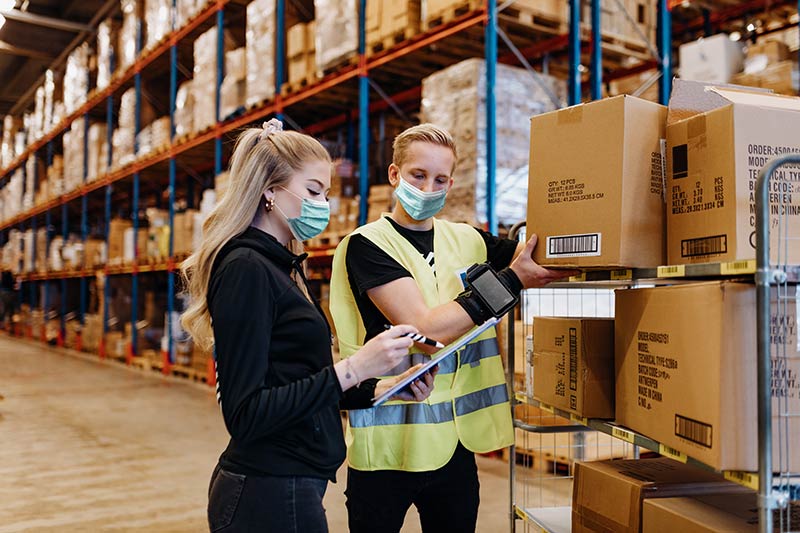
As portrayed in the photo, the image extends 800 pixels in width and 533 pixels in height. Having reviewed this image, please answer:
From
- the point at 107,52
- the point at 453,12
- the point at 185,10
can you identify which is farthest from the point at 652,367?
the point at 107,52

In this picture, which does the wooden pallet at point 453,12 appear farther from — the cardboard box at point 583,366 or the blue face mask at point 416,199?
the cardboard box at point 583,366

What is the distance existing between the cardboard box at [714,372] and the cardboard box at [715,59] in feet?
13.8

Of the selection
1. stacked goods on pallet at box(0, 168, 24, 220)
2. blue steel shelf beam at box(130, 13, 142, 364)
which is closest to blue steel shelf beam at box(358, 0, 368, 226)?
blue steel shelf beam at box(130, 13, 142, 364)

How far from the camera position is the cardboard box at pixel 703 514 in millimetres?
1854

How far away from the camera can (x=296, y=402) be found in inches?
61.1

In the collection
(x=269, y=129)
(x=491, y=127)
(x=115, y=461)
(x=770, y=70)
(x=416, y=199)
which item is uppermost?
(x=770, y=70)

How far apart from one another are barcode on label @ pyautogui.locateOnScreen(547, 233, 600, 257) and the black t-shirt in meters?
0.42

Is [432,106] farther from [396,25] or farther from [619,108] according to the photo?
[619,108]

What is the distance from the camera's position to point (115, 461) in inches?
212

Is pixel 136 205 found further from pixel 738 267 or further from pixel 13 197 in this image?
pixel 738 267

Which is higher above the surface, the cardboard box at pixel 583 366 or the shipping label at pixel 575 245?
the shipping label at pixel 575 245

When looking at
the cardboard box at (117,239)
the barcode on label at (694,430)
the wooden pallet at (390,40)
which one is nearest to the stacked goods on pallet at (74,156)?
the cardboard box at (117,239)

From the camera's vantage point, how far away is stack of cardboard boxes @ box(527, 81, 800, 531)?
154 cm

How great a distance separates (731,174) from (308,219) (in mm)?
993
